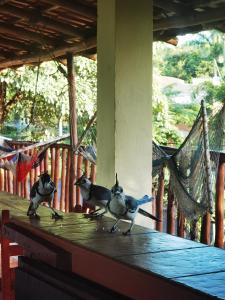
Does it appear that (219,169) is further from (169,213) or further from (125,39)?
(125,39)

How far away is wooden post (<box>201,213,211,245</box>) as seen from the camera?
10.4 feet

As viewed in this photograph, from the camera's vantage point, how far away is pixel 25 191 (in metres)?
6.11

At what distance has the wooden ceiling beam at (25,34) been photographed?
467 centimetres

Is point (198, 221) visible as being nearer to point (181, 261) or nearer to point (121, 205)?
point (121, 205)

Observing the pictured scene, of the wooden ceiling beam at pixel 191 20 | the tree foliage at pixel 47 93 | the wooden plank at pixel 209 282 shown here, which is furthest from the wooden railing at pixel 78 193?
the tree foliage at pixel 47 93

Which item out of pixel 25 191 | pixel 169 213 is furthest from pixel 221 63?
pixel 169 213

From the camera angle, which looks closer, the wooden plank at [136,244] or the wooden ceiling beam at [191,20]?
the wooden plank at [136,244]

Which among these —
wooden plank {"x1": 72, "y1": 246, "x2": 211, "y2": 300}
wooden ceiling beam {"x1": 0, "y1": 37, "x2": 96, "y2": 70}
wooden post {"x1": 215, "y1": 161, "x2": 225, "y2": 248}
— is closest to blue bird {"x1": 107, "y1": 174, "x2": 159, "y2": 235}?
wooden plank {"x1": 72, "y1": 246, "x2": 211, "y2": 300}

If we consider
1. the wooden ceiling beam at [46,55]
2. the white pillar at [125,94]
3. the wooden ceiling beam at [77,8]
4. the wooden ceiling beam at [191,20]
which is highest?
the wooden ceiling beam at [77,8]

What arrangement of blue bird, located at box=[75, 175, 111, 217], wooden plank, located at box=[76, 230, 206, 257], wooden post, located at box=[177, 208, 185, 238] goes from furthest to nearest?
wooden post, located at box=[177, 208, 185, 238]
blue bird, located at box=[75, 175, 111, 217]
wooden plank, located at box=[76, 230, 206, 257]

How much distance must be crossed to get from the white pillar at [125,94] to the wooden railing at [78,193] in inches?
16.8

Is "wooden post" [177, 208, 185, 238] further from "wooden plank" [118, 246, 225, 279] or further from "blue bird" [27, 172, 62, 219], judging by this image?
"wooden plank" [118, 246, 225, 279]

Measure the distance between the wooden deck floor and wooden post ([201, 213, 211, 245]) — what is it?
35.3 inches

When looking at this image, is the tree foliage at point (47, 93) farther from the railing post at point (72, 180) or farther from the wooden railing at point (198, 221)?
the wooden railing at point (198, 221)
